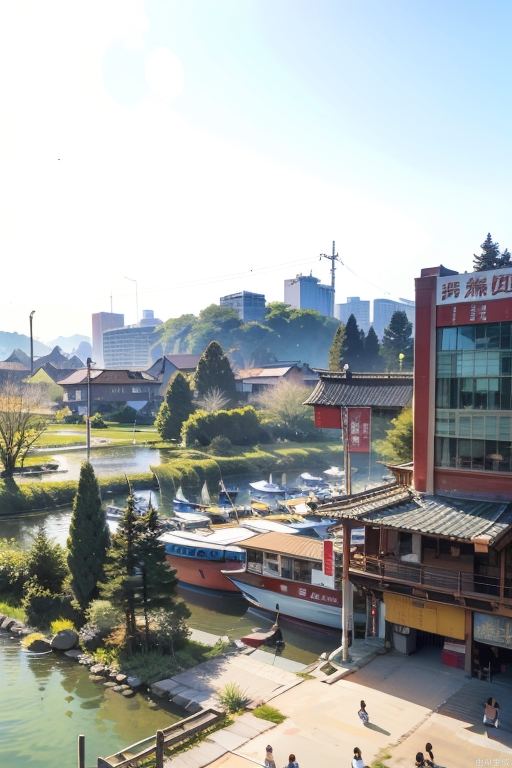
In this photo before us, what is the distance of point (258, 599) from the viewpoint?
26953 millimetres

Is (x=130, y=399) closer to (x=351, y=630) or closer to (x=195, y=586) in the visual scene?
(x=195, y=586)

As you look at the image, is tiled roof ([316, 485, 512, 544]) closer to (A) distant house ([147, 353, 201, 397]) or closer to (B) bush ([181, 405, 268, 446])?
(B) bush ([181, 405, 268, 446])

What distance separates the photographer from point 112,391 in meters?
82.8

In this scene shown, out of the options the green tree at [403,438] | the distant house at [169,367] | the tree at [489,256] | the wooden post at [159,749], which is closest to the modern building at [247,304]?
the distant house at [169,367]

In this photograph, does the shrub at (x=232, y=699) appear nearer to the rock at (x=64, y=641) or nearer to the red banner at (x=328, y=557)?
the red banner at (x=328, y=557)

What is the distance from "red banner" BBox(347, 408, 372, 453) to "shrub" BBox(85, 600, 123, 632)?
10.5 m

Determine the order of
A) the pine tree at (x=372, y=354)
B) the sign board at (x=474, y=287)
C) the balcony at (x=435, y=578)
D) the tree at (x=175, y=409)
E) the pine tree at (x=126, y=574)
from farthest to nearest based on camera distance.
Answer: the pine tree at (x=372, y=354), the tree at (x=175, y=409), the pine tree at (x=126, y=574), the sign board at (x=474, y=287), the balcony at (x=435, y=578)

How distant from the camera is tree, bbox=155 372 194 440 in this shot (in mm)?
65938

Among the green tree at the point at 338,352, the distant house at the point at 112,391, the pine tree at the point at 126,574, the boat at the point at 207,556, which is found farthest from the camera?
the distant house at the point at 112,391

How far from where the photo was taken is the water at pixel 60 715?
16688 millimetres

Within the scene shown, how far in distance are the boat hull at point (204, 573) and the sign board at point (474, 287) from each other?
15.9 metres

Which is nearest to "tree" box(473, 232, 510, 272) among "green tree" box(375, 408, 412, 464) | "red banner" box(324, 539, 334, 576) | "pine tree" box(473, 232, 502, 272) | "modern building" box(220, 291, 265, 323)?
"pine tree" box(473, 232, 502, 272)

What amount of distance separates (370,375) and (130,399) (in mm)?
59606

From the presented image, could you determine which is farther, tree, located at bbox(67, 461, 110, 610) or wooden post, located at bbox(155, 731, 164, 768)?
tree, located at bbox(67, 461, 110, 610)
